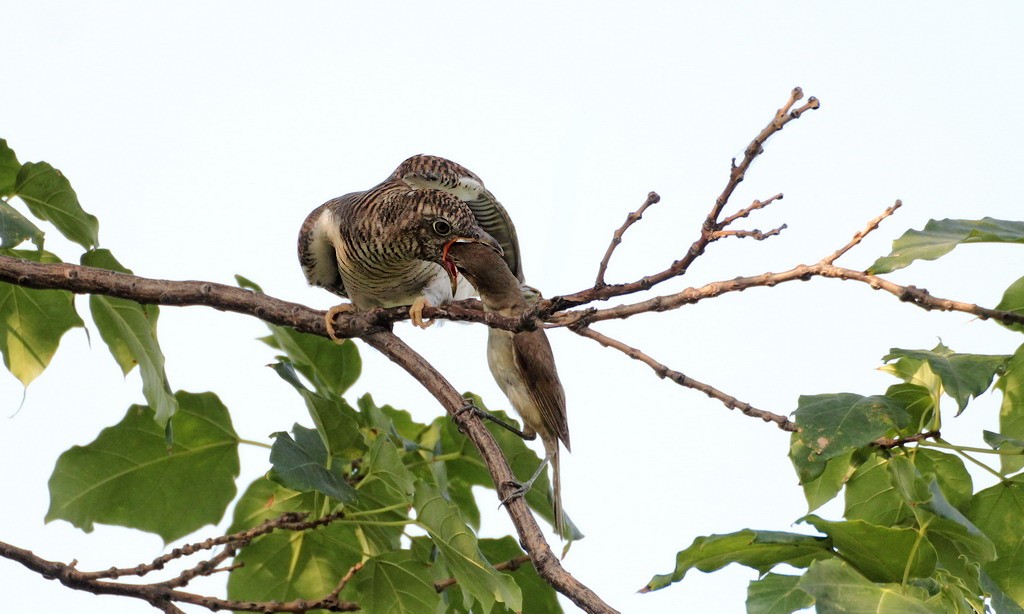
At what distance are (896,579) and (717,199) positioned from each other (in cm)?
104

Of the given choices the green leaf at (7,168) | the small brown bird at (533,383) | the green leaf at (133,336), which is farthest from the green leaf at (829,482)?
the green leaf at (7,168)

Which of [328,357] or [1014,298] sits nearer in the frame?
[1014,298]

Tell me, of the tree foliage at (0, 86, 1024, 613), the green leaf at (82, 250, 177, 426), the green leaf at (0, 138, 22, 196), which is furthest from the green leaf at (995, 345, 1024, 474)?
the green leaf at (0, 138, 22, 196)

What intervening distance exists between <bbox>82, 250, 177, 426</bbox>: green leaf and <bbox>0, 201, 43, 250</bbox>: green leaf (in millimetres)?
332

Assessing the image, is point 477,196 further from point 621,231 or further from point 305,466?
point 621,231

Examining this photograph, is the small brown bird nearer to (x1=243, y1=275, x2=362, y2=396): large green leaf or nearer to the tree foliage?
the tree foliage

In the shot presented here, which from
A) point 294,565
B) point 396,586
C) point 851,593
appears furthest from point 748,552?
point 294,565

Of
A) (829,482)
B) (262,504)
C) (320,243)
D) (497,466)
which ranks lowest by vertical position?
(829,482)

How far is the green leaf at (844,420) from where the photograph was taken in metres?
2.30

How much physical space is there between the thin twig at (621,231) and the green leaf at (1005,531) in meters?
1.32

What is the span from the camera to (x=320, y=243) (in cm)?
463

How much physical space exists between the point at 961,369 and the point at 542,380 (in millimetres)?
2047

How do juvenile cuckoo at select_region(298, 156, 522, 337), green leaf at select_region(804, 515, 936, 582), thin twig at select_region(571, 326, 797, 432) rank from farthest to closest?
juvenile cuckoo at select_region(298, 156, 522, 337)
green leaf at select_region(804, 515, 936, 582)
thin twig at select_region(571, 326, 797, 432)

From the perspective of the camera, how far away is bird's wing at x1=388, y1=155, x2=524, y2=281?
14.2ft
